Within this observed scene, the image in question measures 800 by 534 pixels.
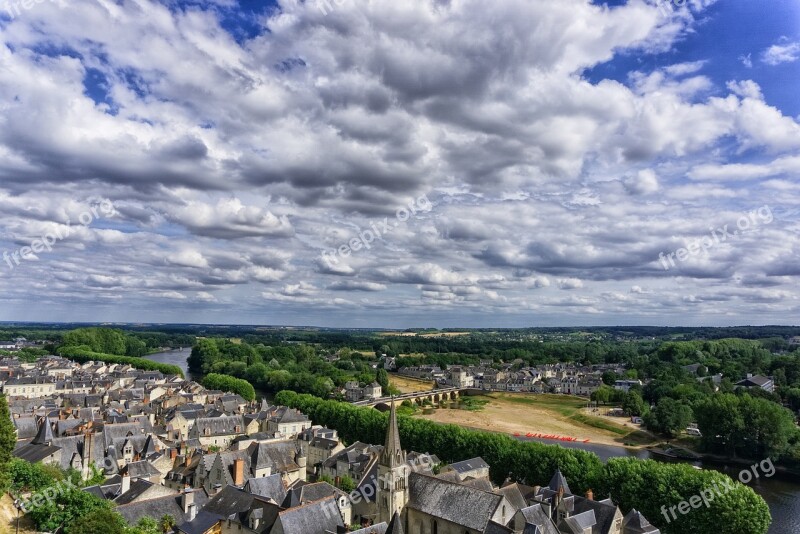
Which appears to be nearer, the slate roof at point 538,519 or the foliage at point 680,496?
the slate roof at point 538,519

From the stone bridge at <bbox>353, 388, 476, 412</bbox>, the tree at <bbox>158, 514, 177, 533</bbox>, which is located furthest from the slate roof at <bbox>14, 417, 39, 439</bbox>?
the stone bridge at <bbox>353, 388, 476, 412</bbox>

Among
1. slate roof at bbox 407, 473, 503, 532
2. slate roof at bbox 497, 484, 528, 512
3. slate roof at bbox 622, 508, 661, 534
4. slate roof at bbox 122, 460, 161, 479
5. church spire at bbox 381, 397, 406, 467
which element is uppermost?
church spire at bbox 381, 397, 406, 467

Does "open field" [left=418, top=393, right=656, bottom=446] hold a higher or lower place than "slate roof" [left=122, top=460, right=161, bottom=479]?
lower

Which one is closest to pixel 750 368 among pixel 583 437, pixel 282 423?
pixel 583 437

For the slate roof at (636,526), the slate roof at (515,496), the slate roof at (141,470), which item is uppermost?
the slate roof at (141,470)

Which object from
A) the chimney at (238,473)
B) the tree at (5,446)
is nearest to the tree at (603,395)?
the chimney at (238,473)

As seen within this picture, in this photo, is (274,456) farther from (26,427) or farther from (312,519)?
(26,427)

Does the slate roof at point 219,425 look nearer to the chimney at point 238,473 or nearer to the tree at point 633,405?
the chimney at point 238,473

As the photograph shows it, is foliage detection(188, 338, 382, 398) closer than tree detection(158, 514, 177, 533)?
No

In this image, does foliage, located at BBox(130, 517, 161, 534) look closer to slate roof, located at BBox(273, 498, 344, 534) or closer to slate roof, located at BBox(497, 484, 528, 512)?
slate roof, located at BBox(273, 498, 344, 534)
